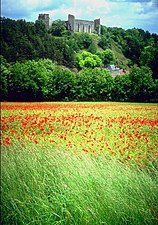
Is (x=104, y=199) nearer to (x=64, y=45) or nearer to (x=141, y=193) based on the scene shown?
(x=141, y=193)

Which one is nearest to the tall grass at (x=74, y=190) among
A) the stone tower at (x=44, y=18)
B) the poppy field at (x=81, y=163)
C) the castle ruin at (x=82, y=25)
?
the poppy field at (x=81, y=163)

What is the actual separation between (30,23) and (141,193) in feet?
7.34

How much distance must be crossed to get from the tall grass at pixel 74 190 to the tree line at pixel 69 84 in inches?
22.7

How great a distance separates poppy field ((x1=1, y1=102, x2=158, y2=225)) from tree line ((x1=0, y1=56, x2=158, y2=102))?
9 centimetres

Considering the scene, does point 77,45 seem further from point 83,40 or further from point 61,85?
point 61,85

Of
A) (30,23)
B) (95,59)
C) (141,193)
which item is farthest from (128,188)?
(30,23)

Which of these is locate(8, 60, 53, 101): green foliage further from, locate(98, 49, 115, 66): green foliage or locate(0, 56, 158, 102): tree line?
locate(98, 49, 115, 66): green foliage

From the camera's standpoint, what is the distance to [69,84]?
3.01 meters

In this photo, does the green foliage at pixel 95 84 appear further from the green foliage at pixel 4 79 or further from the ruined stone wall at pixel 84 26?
the green foliage at pixel 4 79

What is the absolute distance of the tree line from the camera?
274 cm

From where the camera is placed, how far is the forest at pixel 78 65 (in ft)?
9.09

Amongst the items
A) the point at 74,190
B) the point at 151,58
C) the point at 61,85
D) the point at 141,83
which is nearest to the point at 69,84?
the point at 61,85

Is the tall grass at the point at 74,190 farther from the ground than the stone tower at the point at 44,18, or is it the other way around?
the stone tower at the point at 44,18

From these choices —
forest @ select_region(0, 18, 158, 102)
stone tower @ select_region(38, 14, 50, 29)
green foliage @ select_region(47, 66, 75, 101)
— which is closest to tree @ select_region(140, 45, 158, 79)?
forest @ select_region(0, 18, 158, 102)
